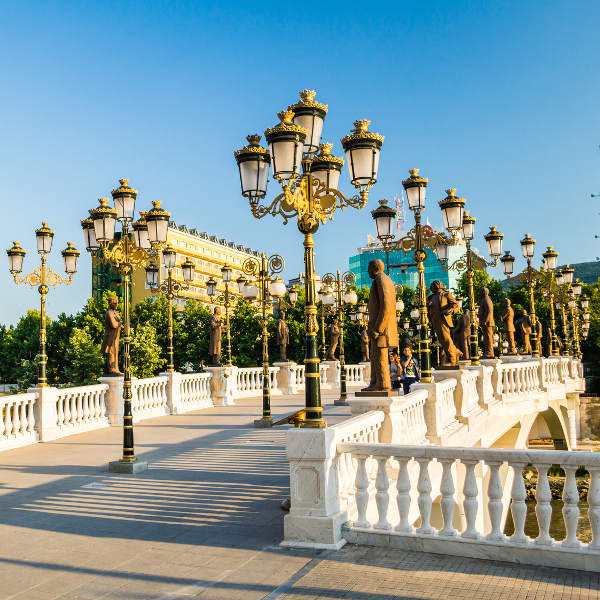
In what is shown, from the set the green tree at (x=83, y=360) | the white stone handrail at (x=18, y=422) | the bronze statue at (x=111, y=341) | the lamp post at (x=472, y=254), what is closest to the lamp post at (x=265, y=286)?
the bronze statue at (x=111, y=341)

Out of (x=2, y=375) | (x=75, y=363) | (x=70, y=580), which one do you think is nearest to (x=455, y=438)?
(x=70, y=580)

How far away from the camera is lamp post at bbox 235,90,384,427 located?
23.0ft

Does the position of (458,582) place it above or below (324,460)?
below

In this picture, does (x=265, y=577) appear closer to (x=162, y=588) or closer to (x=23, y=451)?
(x=162, y=588)

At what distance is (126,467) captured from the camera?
34.7ft

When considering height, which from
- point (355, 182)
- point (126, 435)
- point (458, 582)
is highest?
point (355, 182)

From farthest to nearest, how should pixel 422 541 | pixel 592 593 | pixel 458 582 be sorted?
pixel 422 541
pixel 458 582
pixel 592 593

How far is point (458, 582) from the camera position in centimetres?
529

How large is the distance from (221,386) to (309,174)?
17.1 m

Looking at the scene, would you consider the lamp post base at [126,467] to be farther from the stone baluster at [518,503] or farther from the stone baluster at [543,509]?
the stone baluster at [543,509]

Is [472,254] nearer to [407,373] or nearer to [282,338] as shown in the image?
[407,373]

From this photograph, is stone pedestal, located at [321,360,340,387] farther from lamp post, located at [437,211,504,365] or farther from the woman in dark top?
lamp post, located at [437,211,504,365]

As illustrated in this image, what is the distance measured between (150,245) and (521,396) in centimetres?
1339

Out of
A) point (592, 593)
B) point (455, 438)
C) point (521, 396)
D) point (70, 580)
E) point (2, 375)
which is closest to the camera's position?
point (592, 593)
